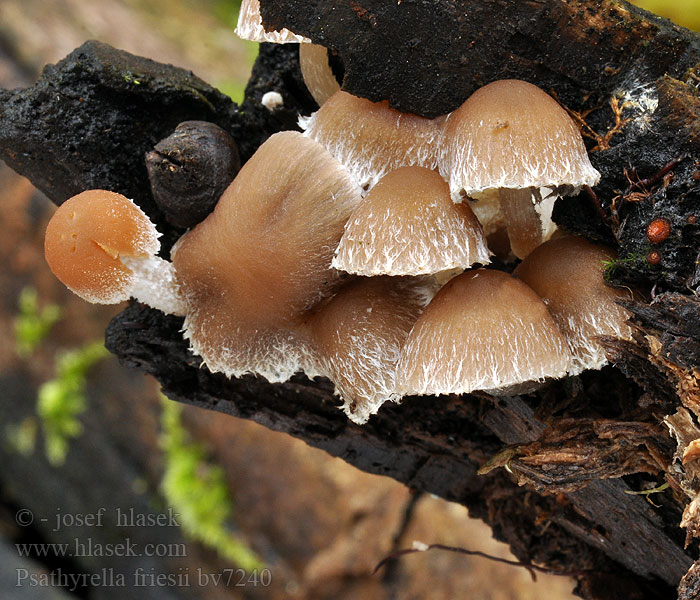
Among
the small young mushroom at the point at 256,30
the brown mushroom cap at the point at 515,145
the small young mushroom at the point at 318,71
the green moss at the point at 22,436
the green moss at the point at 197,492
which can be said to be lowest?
the green moss at the point at 197,492

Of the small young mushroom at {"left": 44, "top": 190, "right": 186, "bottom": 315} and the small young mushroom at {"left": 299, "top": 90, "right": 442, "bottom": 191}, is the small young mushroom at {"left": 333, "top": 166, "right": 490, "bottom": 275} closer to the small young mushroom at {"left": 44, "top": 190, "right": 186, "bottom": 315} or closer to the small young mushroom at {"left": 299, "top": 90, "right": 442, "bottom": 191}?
the small young mushroom at {"left": 299, "top": 90, "right": 442, "bottom": 191}

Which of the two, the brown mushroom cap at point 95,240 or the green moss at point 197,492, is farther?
the green moss at point 197,492

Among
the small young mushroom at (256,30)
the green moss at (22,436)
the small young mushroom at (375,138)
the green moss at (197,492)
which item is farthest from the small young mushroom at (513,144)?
the green moss at (22,436)

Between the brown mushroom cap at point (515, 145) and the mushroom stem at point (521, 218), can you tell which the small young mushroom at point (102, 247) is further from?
the mushroom stem at point (521, 218)

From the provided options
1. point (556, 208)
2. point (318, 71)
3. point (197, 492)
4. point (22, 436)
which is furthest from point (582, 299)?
point (22, 436)

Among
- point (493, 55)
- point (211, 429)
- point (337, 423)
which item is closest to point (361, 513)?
point (211, 429)
